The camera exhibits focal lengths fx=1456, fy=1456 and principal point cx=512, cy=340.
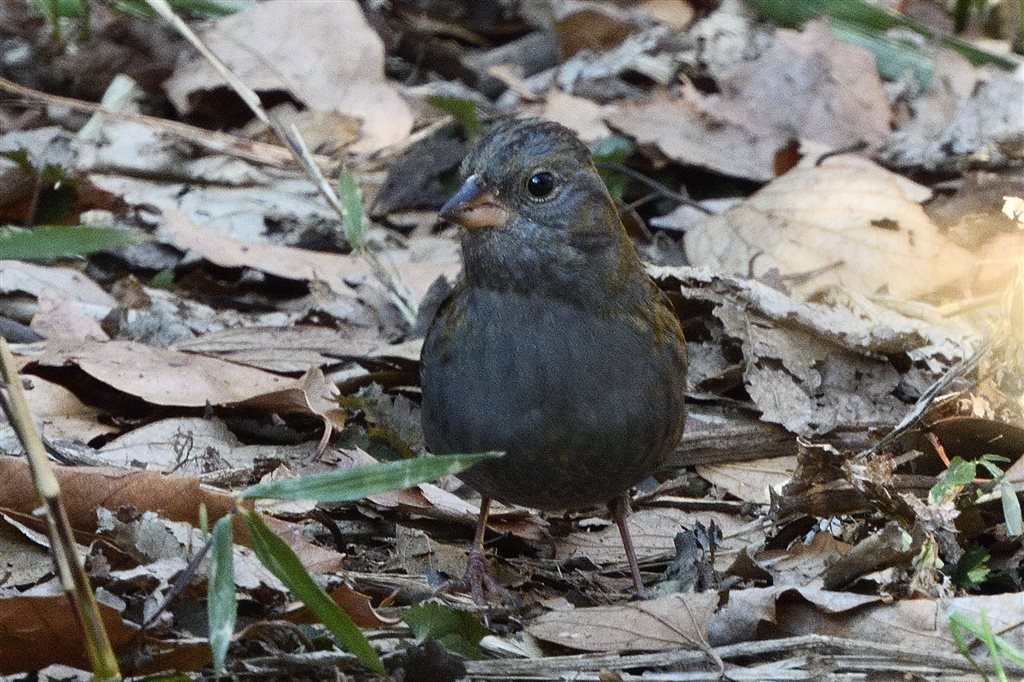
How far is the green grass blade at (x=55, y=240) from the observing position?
2.74 metres

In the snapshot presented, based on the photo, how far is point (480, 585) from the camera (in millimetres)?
3619

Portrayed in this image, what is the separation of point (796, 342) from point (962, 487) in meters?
0.98

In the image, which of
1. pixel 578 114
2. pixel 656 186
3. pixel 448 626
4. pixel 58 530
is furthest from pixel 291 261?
pixel 58 530

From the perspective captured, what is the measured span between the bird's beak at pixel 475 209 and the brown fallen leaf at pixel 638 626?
1025 millimetres

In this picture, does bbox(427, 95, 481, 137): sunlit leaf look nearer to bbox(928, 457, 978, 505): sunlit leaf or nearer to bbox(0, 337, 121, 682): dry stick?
bbox(928, 457, 978, 505): sunlit leaf

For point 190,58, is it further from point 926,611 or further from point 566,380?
point 926,611

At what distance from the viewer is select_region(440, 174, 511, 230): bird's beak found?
3.68 meters

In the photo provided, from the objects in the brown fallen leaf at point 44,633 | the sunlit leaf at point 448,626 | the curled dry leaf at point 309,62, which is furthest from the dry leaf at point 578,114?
the brown fallen leaf at point 44,633

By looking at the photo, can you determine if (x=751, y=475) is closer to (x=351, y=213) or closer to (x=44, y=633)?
(x=351, y=213)

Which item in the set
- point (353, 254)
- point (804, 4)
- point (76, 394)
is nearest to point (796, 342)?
point (353, 254)

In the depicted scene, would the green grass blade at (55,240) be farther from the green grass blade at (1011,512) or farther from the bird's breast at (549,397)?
the green grass blade at (1011,512)

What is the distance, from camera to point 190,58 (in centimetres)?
721

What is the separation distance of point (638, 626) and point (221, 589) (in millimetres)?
1063

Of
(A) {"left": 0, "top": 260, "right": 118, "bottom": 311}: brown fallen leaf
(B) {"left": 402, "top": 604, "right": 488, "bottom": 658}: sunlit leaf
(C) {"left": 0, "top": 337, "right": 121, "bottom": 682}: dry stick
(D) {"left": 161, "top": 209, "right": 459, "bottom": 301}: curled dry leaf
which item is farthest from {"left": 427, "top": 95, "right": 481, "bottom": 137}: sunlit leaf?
(C) {"left": 0, "top": 337, "right": 121, "bottom": 682}: dry stick
